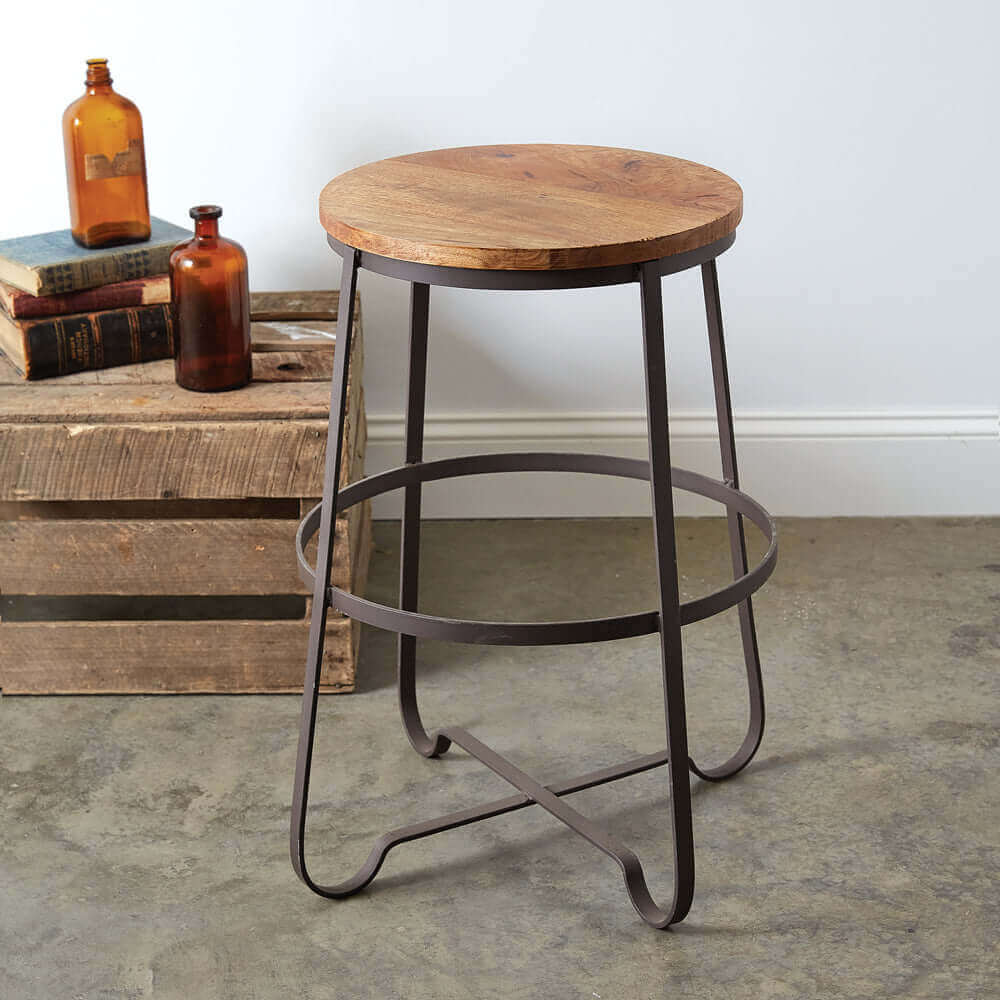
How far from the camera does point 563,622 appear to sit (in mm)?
1423

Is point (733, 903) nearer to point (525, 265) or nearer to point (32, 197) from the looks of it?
point (525, 265)

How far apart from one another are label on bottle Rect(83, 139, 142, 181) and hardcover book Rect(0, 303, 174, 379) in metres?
0.20

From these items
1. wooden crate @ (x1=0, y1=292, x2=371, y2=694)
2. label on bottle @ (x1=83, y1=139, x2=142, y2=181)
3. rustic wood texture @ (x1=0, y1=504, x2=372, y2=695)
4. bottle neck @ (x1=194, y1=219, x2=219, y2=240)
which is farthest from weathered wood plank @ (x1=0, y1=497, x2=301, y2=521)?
label on bottle @ (x1=83, y1=139, x2=142, y2=181)

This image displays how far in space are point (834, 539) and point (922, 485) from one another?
232 mm

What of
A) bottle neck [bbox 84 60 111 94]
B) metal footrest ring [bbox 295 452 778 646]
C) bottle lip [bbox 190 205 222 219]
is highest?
bottle neck [bbox 84 60 111 94]

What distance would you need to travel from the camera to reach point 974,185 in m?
2.41

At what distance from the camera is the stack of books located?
6.40ft

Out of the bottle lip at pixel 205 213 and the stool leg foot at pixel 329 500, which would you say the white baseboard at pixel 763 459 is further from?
the stool leg foot at pixel 329 500

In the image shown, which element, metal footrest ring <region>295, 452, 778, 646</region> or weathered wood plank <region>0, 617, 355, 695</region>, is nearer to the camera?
metal footrest ring <region>295, 452, 778, 646</region>

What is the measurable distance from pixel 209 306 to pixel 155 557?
1.19 feet

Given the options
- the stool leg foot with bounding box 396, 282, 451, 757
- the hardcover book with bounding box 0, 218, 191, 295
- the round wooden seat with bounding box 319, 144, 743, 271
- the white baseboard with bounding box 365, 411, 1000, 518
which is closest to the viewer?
the round wooden seat with bounding box 319, 144, 743, 271

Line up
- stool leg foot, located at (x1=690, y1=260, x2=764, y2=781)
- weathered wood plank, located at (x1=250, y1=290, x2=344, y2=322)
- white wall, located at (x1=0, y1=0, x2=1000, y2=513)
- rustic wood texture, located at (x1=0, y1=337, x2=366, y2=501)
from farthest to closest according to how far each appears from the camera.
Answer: white wall, located at (x1=0, y1=0, x2=1000, y2=513)
weathered wood plank, located at (x1=250, y1=290, x2=344, y2=322)
rustic wood texture, located at (x1=0, y1=337, x2=366, y2=501)
stool leg foot, located at (x1=690, y1=260, x2=764, y2=781)

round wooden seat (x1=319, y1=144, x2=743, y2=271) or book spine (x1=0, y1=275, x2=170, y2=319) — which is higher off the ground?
round wooden seat (x1=319, y1=144, x2=743, y2=271)

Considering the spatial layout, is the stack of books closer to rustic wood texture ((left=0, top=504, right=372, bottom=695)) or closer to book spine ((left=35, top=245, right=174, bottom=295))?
book spine ((left=35, top=245, right=174, bottom=295))
